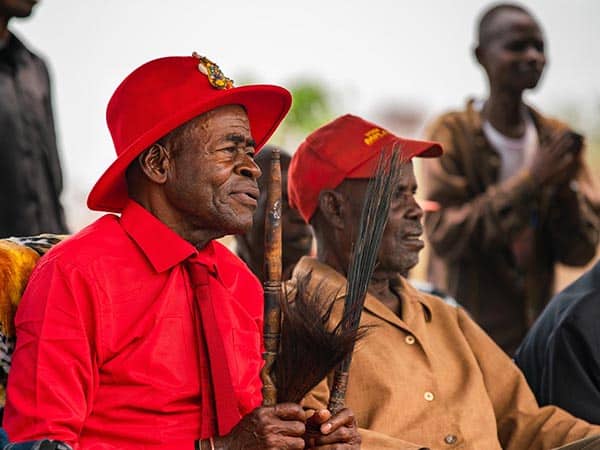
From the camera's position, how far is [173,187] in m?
3.11

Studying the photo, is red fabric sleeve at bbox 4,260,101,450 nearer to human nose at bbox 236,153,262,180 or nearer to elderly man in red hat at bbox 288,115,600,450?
human nose at bbox 236,153,262,180

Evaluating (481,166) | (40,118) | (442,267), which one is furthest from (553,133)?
(40,118)

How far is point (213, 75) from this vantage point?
3.10 meters

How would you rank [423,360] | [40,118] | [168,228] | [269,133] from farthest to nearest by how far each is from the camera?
[40,118]
[423,360]
[269,133]
[168,228]

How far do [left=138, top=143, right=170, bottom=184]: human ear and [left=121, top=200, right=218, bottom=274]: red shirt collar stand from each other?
8 cm

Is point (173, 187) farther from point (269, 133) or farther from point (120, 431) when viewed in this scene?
point (120, 431)

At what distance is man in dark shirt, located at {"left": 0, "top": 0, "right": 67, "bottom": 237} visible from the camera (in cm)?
499

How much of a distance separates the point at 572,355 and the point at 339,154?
3.24 ft

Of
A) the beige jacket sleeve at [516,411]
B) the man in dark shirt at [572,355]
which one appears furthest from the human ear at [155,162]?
the man in dark shirt at [572,355]

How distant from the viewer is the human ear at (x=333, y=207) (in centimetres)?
390

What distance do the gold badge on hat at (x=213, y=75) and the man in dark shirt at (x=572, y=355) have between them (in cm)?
152

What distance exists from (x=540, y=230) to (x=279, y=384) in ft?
11.2

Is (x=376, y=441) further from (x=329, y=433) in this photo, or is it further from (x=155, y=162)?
(x=155, y=162)

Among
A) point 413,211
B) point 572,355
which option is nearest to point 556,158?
point 572,355
